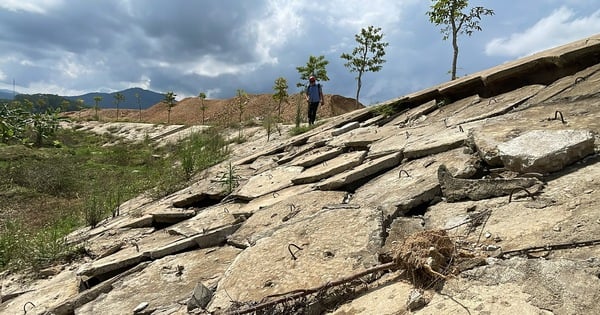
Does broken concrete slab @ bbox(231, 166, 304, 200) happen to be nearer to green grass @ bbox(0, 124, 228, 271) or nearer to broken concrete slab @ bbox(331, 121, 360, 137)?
broken concrete slab @ bbox(331, 121, 360, 137)

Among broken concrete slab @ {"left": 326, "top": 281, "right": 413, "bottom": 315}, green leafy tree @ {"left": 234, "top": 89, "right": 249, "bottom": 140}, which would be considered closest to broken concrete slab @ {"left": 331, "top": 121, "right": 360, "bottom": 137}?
broken concrete slab @ {"left": 326, "top": 281, "right": 413, "bottom": 315}

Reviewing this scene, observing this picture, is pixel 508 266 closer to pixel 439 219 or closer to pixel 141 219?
pixel 439 219

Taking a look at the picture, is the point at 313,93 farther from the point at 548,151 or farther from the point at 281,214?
the point at 548,151

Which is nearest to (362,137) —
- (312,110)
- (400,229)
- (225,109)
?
(400,229)

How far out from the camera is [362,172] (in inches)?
161

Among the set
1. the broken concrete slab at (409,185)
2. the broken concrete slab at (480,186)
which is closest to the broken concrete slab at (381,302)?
the broken concrete slab at (409,185)

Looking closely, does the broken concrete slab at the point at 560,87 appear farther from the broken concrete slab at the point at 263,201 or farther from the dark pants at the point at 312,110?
the dark pants at the point at 312,110

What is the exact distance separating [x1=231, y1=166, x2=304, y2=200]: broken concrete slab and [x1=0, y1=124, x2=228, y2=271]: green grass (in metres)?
2.02

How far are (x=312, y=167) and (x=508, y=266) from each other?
12.0 feet

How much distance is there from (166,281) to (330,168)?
2.16 meters

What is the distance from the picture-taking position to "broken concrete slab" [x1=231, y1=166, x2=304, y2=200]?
5.15 m

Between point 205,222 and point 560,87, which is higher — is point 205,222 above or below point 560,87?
below

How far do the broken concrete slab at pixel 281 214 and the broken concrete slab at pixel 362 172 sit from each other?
0.11 metres

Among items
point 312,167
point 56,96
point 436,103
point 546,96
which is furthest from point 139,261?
point 56,96
